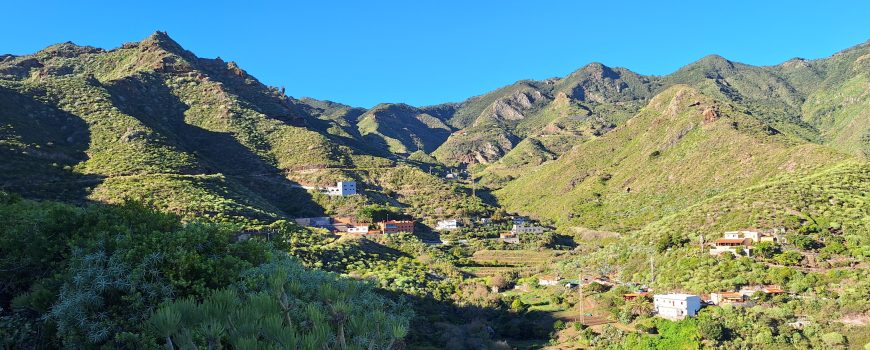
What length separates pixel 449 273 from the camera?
4900 cm

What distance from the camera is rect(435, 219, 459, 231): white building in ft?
238

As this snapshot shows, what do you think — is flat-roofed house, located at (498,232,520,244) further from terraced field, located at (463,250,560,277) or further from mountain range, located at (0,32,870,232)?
mountain range, located at (0,32,870,232)

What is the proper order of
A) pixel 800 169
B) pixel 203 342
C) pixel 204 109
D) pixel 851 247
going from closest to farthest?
pixel 203 342
pixel 851 247
pixel 800 169
pixel 204 109

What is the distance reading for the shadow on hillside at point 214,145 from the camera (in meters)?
71.8

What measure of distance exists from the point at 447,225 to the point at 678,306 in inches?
1673

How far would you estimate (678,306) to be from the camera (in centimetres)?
3331

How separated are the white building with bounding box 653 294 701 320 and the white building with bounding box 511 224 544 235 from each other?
3595cm

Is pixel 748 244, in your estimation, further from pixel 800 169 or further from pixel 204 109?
pixel 204 109

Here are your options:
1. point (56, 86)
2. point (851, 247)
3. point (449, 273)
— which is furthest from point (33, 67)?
point (851, 247)

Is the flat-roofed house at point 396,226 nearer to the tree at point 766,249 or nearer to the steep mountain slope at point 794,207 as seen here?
the steep mountain slope at point 794,207

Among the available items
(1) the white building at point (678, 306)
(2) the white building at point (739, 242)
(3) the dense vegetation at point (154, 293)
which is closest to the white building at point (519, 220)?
(2) the white building at point (739, 242)

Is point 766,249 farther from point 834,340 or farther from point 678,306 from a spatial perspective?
point 834,340

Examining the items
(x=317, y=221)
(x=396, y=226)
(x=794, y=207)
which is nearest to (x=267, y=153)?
(x=317, y=221)

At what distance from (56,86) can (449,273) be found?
240ft
